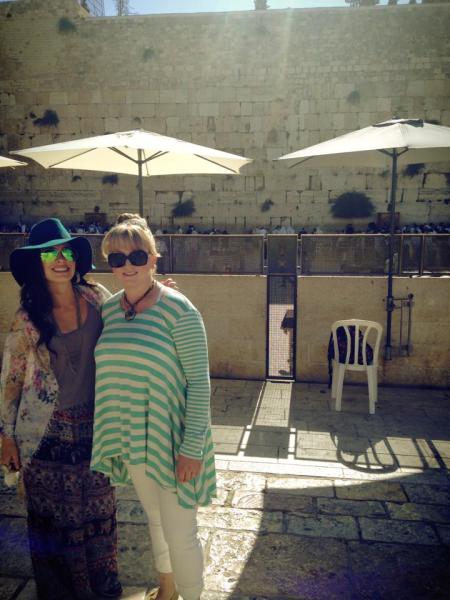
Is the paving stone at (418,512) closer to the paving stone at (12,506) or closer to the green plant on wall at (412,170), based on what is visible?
the paving stone at (12,506)

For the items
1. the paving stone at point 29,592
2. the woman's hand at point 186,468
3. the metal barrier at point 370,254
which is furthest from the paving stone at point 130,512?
the metal barrier at point 370,254

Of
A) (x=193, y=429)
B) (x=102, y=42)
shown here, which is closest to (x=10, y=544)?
(x=193, y=429)

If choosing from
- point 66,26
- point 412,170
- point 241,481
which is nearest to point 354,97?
point 412,170

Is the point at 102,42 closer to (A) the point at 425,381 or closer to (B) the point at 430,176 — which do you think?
(B) the point at 430,176

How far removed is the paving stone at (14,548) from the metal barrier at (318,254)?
3.61 m

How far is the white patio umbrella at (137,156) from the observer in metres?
4.56

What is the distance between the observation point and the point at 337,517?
117 inches

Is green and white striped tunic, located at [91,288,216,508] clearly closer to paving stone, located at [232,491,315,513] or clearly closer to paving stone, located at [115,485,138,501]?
paving stone, located at [232,491,315,513]

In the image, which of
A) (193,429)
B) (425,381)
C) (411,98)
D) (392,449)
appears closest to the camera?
(193,429)

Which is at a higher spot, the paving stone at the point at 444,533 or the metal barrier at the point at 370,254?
the metal barrier at the point at 370,254

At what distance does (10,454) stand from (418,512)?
8.13ft

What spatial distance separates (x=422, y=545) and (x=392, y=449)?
136 cm

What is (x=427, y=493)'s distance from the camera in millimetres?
3229

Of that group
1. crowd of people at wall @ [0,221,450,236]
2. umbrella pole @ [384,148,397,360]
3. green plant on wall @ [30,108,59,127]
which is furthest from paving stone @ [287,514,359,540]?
green plant on wall @ [30,108,59,127]
